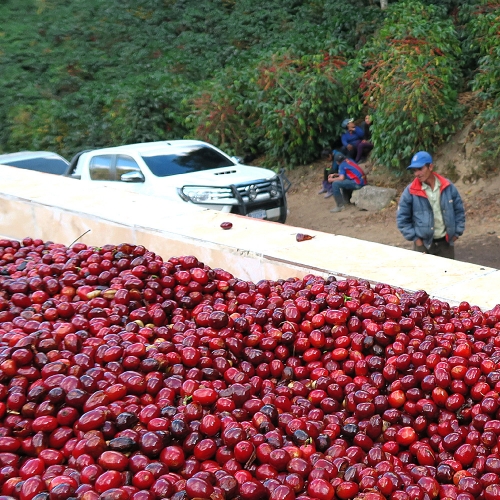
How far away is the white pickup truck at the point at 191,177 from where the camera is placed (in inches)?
398

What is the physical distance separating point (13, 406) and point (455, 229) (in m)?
5.14

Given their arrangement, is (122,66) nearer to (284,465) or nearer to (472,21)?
(472,21)

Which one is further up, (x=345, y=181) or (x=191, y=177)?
(x=191, y=177)

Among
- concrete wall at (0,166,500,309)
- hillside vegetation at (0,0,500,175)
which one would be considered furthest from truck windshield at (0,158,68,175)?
concrete wall at (0,166,500,309)

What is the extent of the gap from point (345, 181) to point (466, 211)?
2.58 metres

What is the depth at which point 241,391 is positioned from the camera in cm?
241

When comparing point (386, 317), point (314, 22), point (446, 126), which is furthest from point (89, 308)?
point (314, 22)

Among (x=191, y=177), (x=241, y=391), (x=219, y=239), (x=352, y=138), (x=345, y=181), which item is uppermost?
(x=241, y=391)

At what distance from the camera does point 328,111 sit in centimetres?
1454

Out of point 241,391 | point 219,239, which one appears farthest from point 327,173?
point 241,391

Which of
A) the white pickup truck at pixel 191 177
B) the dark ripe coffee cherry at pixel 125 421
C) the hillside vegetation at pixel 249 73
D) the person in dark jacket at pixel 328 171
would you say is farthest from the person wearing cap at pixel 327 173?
the dark ripe coffee cherry at pixel 125 421

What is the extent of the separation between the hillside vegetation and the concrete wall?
7354mm

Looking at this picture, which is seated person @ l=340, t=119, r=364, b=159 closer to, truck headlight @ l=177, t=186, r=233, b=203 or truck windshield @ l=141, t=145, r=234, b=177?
truck windshield @ l=141, t=145, r=234, b=177

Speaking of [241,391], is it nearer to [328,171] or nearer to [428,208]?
[428,208]
